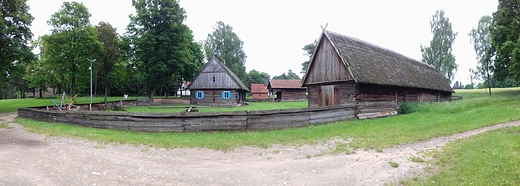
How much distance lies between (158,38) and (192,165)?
34.3 metres

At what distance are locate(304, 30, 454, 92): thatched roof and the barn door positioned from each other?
2.52 meters

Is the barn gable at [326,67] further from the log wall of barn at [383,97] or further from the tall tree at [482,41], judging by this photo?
the tall tree at [482,41]

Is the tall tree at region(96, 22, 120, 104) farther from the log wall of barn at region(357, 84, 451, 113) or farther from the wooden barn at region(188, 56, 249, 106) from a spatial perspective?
the log wall of barn at region(357, 84, 451, 113)

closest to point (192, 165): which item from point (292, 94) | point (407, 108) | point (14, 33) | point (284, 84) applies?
point (407, 108)

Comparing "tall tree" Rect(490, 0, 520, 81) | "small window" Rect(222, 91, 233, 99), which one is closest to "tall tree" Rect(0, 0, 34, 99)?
"small window" Rect(222, 91, 233, 99)

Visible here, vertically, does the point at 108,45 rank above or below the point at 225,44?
below

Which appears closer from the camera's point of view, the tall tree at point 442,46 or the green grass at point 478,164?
the green grass at point 478,164

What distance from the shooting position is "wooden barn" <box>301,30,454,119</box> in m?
19.6

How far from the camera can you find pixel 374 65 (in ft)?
72.3

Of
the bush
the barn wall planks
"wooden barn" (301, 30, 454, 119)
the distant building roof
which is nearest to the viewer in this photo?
the barn wall planks

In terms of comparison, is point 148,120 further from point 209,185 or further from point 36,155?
point 209,185

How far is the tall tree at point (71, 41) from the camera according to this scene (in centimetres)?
3662

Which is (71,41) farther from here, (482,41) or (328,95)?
(482,41)

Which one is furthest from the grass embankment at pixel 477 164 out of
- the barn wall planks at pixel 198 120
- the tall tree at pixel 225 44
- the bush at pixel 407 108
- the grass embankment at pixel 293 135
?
the tall tree at pixel 225 44
